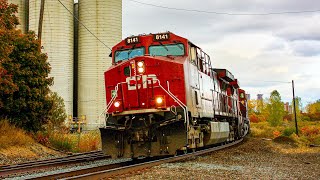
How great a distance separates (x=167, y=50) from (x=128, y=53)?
1.28 metres

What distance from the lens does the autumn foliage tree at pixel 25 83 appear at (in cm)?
1656

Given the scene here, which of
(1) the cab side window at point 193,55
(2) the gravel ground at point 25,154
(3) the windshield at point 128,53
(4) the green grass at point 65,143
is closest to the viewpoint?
(3) the windshield at point 128,53

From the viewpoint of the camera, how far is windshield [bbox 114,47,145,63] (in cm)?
1172

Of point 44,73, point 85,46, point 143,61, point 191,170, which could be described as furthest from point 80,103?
point 191,170

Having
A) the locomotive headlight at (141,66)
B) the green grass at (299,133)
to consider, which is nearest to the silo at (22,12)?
the green grass at (299,133)

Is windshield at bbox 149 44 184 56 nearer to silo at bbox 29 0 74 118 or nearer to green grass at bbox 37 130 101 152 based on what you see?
green grass at bbox 37 130 101 152

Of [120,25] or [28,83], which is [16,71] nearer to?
[28,83]

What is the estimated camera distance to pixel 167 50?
11594 mm

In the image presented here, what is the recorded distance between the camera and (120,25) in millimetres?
41406

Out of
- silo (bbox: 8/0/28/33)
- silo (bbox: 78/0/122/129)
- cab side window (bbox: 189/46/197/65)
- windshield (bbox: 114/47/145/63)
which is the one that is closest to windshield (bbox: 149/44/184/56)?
windshield (bbox: 114/47/145/63)

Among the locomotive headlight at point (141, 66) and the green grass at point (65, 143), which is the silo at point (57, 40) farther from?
the locomotive headlight at point (141, 66)

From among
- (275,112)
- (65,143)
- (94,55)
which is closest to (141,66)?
(65,143)

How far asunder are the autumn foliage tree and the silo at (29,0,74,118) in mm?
20028

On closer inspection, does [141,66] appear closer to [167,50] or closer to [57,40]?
[167,50]
